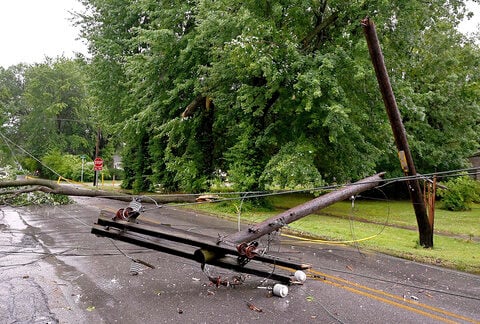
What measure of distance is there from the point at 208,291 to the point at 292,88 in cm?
1119

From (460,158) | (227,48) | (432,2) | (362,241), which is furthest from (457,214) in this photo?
(227,48)

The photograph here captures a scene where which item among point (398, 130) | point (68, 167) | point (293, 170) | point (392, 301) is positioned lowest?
point (392, 301)

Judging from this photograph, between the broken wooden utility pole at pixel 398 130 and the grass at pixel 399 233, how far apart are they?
2.06ft

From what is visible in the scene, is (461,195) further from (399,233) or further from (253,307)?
(253,307)

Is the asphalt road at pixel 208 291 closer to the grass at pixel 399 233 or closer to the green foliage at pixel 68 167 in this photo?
the grass at pixel 399 233

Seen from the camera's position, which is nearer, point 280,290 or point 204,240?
point 204,240

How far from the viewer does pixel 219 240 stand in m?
5.54

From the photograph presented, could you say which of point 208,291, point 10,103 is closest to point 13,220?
point 208,291

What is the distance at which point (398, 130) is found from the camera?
8961mm

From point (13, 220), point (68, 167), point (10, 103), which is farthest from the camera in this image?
point (10, 103)

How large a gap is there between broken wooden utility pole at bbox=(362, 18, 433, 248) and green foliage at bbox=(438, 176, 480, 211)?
12757 mm

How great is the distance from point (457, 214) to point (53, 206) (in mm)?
A: 19988

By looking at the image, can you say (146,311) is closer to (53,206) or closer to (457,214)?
(53,206)

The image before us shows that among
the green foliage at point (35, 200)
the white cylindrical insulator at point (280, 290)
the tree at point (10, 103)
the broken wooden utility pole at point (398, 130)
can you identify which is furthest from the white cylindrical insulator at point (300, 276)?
the tree at point (10, 103)
